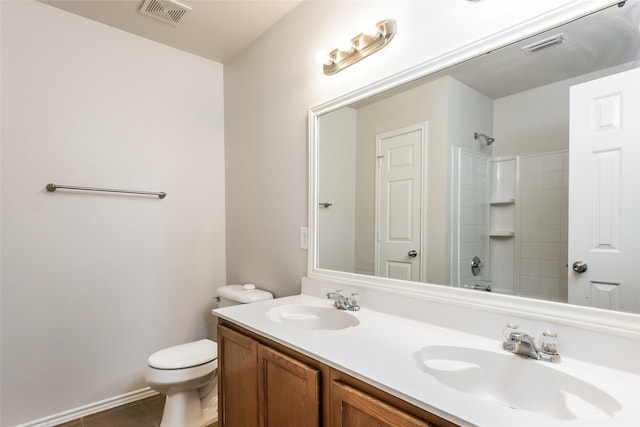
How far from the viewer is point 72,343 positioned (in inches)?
75.1

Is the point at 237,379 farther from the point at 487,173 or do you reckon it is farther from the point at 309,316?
the point at 487,173

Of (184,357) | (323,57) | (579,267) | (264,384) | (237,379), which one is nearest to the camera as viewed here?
(579,267)

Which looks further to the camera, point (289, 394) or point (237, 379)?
point (237, 379)

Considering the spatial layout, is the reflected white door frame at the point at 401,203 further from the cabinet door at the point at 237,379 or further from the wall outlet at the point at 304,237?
the cabinet door at the point at 237,379

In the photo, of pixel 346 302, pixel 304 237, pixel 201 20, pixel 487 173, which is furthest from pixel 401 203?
pixel 201 20

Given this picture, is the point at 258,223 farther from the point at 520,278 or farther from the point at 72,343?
the point at 520,278

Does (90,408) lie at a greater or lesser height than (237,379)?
lesser

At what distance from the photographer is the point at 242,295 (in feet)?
6.43

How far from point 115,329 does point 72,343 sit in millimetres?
219

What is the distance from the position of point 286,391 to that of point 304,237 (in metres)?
0.85

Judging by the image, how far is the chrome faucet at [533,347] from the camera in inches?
33.4

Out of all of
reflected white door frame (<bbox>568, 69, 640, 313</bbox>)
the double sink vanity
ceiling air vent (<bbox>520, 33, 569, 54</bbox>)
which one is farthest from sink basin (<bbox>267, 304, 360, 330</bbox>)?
ceiling air vent (<bbox>520, 33, 569, 54</bbox>)

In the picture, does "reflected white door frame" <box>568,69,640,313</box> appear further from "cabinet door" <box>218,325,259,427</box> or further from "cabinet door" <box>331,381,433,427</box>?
"cabinet door" <box>218,325,259,427</box>

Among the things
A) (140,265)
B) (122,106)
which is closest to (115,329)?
(140,265)
